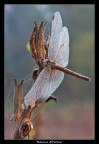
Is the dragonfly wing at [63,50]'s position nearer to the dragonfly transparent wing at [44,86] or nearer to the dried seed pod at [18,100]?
the dragonfly transparent wing at [44,86]

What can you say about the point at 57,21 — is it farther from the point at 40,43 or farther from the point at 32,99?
the point at 32,99

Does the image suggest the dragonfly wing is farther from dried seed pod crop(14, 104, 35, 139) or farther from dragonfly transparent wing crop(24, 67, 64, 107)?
dried seed pod crop(14, 104, 35, 139)

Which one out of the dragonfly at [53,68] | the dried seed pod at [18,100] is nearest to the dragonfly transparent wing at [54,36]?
the dragonfly at [53,68]

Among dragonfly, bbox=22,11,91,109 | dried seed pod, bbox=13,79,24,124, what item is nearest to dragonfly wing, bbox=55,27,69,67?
dragonfly, bbox=22,11,91,109

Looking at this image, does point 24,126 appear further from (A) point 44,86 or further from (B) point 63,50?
(B) point 63,50

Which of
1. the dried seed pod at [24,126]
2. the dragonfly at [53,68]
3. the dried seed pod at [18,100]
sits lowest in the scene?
the dried seed pod at [24,126]

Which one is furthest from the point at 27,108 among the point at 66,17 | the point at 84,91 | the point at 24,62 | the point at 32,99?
the point at 66,17

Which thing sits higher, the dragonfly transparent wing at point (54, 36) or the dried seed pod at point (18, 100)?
the dragonfly transparent wing at point (54, 36)

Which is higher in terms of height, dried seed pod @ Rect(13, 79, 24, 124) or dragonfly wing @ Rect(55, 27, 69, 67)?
dragonfly wing @ Rect(55, 27, 69, 67)
